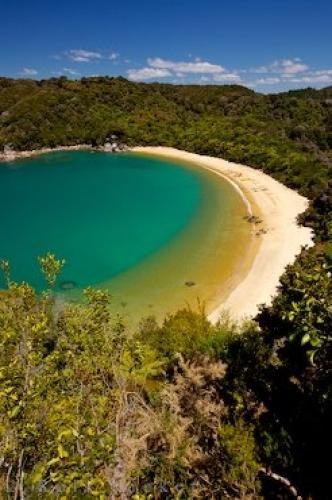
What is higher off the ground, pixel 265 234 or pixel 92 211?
pixel 265 234

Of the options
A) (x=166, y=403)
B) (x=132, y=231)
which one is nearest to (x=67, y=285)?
(x=132, y=231)

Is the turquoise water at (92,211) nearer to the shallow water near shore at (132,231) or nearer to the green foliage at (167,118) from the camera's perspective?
the shallow water near shore at (132,231)

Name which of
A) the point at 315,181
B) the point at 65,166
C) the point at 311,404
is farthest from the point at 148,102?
the point at 311,404

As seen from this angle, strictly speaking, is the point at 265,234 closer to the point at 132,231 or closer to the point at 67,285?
the point at 132,231

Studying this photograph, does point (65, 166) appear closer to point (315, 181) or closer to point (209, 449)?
point (315, 181)

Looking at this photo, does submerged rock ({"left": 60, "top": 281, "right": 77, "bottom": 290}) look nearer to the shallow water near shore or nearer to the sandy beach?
the shallow water near shore

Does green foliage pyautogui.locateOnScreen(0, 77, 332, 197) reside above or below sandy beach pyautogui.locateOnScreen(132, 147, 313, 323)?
above

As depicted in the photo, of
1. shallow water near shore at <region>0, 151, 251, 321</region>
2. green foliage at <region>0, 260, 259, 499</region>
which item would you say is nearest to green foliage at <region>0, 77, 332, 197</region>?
shallow water near shore at <region>0, 151, 251, 321</region>
